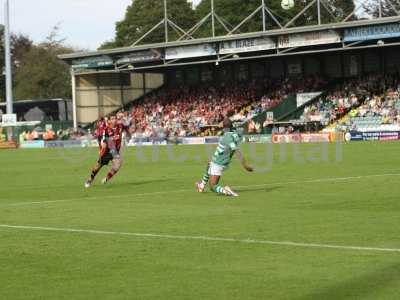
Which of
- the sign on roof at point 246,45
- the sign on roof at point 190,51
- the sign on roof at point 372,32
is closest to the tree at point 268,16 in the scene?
the sign on roof at point 190,51

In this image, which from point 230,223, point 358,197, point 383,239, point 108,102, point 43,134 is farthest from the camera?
point 108,102

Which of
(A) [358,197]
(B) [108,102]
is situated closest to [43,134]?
(B) [108,102]

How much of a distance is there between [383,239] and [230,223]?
308 cm

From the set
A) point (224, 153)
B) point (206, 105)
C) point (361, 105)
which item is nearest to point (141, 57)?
point (206, 105)

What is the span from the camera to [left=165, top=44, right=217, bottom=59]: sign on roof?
6594 cm

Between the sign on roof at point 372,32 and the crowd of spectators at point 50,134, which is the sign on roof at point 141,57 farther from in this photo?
the sign on roof at point 372,32

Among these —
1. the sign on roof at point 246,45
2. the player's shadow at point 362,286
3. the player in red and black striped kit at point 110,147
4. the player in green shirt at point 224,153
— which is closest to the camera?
the player's shadow at point 362,286

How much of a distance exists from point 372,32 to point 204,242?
47.0m

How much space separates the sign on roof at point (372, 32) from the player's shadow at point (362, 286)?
158 feet

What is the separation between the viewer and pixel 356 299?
8570 millimetres

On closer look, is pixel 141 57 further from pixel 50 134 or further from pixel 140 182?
pixel 140 182

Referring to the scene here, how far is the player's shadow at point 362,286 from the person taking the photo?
8.72 metres

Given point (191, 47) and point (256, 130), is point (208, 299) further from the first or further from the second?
point (191, 47)

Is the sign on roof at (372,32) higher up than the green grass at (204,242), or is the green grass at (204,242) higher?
the sign on roof at (372,32)
